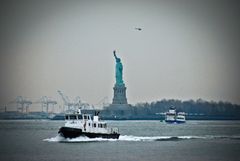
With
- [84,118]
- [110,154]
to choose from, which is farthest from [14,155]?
[84,118]

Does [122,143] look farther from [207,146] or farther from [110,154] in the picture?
[110,154]

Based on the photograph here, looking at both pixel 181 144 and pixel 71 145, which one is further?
pixel 181 144

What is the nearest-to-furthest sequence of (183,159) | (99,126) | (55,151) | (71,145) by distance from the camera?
(183,159) < (55,151) < (71,145) < (99,126)

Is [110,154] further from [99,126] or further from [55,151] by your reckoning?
[99,126]

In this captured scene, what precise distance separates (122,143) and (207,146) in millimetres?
12361

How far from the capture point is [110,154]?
76938 mm

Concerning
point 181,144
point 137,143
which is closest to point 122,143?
point 137,143

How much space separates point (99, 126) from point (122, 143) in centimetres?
419

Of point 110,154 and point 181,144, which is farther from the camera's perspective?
point 181,144

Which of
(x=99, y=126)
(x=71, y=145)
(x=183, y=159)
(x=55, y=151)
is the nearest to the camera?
(x=183, y=159)

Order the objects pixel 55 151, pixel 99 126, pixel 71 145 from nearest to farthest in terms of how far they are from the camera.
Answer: pixel 55 151 → pixel 71 145 → pixel 99 126

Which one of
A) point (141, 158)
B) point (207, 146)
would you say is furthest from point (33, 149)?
point (207, 146)

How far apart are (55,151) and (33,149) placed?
19.8 feet

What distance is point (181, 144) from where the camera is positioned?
95688 mm
